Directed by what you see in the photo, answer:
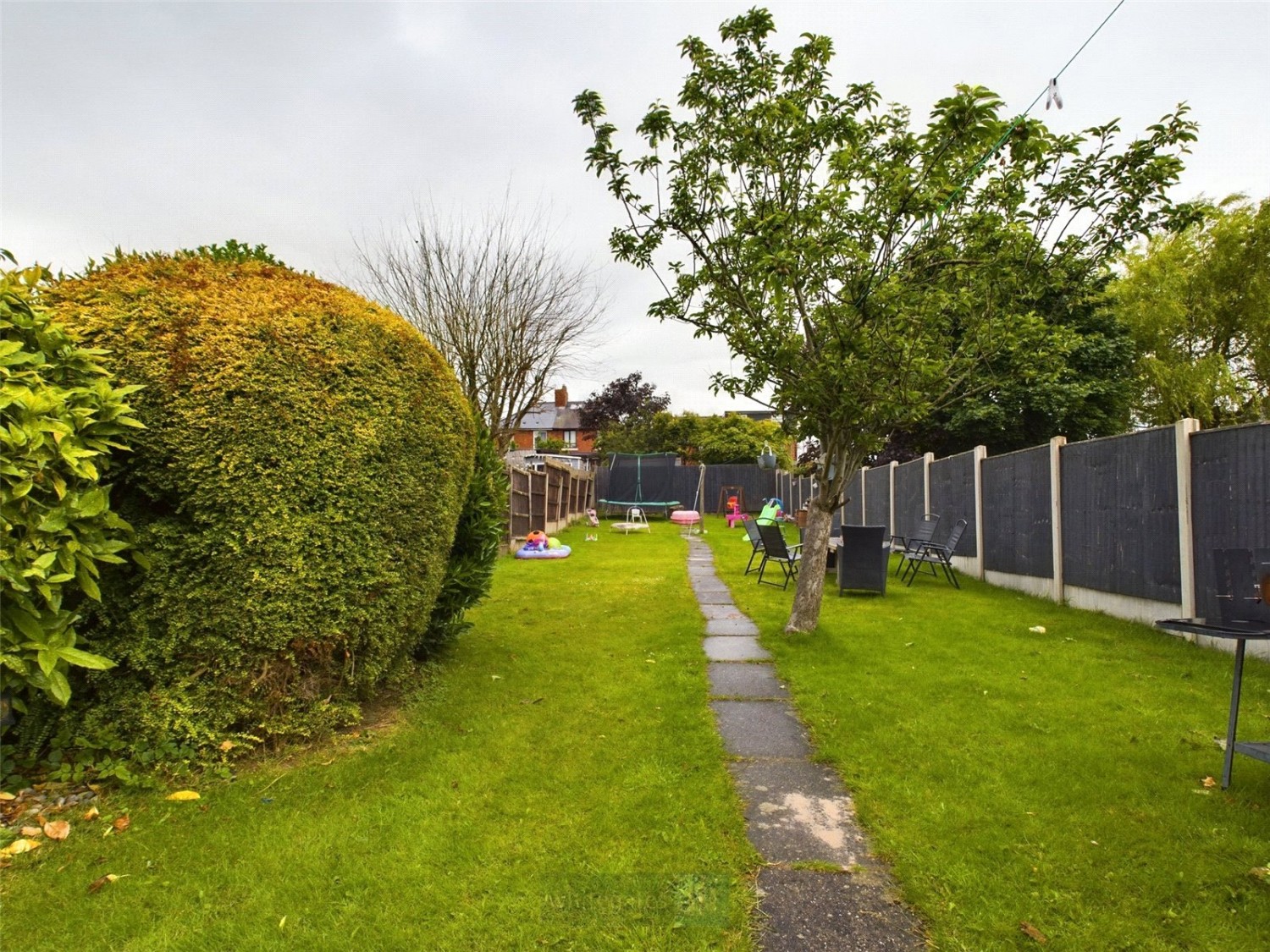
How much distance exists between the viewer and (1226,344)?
20.9m

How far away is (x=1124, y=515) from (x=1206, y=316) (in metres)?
20.5

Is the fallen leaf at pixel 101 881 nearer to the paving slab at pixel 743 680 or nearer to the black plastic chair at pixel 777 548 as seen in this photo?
the paving slab at pixel 743 680

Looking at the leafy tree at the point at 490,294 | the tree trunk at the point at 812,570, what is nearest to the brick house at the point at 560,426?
the leafy tree at the point at 490,294

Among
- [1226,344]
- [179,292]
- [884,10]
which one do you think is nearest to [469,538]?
[179,292]

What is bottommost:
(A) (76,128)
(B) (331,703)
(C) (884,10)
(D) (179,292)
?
(B) (331,703)

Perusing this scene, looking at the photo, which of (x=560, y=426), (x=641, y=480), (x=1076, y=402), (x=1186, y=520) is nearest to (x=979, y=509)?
(x=1186, y=520)

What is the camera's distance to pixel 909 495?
41.1 ft

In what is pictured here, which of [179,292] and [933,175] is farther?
[933,175]

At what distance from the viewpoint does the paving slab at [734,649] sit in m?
5.09

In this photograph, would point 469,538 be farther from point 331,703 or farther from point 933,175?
point 933,175

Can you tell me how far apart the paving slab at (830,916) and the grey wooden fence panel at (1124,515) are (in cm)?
512

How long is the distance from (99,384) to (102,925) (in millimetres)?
1811

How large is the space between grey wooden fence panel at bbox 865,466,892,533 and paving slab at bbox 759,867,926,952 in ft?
41.7

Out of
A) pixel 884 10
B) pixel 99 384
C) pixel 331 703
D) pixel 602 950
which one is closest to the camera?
pixel 602 950
